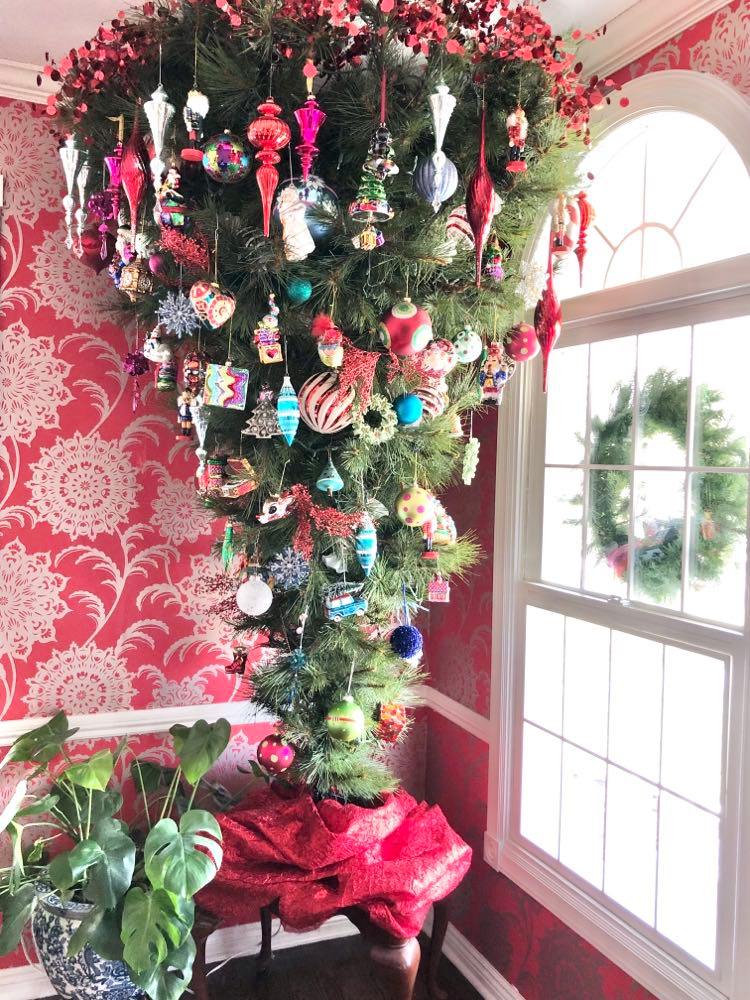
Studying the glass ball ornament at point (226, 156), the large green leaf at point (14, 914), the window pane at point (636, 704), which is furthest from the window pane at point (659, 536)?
the large green leaf at point (14, 914)

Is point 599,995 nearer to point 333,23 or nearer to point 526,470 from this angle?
point 526,470

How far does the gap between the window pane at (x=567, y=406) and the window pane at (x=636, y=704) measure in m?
0.50

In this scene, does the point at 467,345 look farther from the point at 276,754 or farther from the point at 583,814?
the point at 583,814

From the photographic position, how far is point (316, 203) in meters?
1.44

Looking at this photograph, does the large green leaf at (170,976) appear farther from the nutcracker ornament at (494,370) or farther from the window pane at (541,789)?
the nutcracker ornament at (494,370)

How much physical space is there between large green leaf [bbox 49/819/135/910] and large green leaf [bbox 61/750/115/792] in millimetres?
133

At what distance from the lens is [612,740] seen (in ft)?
5.97

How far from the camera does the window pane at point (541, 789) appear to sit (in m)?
2.00

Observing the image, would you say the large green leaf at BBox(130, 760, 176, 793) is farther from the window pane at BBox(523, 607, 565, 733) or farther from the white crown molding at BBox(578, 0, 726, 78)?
the white crown molding at BBox(578, 0, 726, 78)

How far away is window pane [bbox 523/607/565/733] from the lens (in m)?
2.01

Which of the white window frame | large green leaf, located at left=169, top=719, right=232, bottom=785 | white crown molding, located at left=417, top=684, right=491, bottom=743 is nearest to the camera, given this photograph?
the white window frame

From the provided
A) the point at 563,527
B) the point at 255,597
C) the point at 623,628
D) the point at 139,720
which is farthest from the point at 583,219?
the point at 139,720

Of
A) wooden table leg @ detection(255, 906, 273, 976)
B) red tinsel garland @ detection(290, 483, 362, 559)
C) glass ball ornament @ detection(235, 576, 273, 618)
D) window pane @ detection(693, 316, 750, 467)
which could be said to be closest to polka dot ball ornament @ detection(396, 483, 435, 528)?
red tinsel garland @ detection(290, 483, 362, 559)

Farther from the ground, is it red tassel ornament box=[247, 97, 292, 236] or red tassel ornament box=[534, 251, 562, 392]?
red tassel ornament box=[247, 97, 292, 236]
